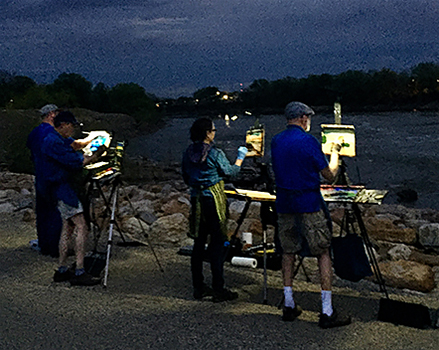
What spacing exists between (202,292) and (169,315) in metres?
0.64

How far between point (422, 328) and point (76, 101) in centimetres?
8547

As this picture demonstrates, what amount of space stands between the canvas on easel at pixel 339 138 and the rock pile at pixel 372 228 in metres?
2.25

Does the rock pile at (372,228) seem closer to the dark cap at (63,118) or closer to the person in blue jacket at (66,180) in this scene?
the person in blue jacket at (66,180)

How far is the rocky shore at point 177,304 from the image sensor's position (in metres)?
4.77

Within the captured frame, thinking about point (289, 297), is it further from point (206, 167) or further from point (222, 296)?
point (206, 167)

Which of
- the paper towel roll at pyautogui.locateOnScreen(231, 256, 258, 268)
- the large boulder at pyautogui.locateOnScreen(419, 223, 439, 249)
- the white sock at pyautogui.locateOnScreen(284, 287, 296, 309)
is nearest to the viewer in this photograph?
the white sock at pyautogui.locateOnScreen(284, 287, 296, 309)

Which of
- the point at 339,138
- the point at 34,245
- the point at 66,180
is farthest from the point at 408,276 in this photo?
the point at 34,245

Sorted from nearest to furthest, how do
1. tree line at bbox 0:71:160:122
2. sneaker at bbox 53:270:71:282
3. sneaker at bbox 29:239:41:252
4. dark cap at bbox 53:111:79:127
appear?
dark cap at bbox 53:111:79:127
sneaker at bbox 53:270:71:282
sneaker at bbox 29:239:41:252
tree line at bbox 0:71:160:122

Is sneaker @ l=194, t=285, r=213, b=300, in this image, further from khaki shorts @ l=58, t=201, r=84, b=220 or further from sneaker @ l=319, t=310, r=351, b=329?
khaki shorts @ l=58, t=201, r=84, b=220

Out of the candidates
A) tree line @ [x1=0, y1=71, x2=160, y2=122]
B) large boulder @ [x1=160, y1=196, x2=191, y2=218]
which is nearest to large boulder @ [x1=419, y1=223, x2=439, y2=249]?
large boulder @ [x1=160, y1=196, x2=191, y2=218]

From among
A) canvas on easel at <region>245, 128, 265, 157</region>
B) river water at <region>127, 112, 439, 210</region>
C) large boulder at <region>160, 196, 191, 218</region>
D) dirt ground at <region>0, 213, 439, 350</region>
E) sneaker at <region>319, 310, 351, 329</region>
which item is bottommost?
river water at <region>127, 112, 439, 210</region>

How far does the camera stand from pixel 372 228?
10.5 metres

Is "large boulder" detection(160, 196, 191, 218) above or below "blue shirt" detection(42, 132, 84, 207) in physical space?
below

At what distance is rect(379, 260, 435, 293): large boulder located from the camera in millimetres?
7020
